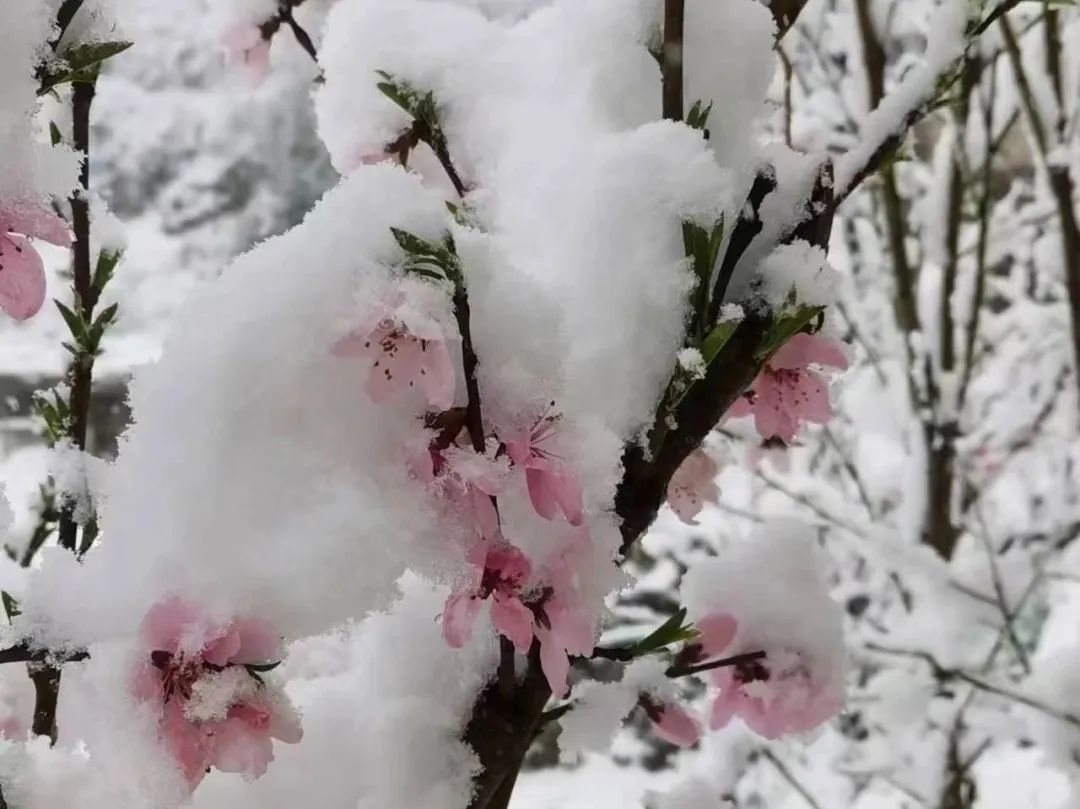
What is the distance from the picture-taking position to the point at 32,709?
60 centimetres

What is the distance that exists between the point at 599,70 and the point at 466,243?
0.22 meters

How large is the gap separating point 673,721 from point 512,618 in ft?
0.99

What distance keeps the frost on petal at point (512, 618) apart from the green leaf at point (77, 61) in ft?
0.93

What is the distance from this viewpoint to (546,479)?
35 cm

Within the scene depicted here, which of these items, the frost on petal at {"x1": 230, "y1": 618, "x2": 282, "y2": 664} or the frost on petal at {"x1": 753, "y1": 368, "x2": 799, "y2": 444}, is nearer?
the frost on petal at {"x1": 230, "y1": 618, "x2": 282, "y2": 664}

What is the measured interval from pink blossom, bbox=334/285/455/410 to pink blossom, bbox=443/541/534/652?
0.21 feet

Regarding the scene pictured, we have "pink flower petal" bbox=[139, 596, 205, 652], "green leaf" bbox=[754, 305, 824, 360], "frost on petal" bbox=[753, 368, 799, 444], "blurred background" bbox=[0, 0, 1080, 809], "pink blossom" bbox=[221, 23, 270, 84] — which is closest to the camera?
"pink flower petal" bbox=[139, 596, 205, 652]

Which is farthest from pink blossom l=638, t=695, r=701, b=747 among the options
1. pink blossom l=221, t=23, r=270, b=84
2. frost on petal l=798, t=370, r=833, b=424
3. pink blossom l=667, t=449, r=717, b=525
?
pink blossom l=221, t=23, r=270, b=84

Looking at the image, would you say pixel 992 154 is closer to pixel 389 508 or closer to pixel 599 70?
pixel 599 70

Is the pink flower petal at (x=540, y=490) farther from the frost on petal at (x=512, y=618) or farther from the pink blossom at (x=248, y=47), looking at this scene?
the pink blossom at (x=248, y=47)

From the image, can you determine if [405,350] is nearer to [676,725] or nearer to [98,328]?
[98,328]

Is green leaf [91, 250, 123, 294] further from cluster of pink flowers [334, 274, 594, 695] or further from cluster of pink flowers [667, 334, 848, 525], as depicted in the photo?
cluster of pink flowers [667, 334, 848, 525]

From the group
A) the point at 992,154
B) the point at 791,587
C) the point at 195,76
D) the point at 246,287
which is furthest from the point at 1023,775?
the point at 195,76

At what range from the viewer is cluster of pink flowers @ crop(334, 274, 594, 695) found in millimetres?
341
